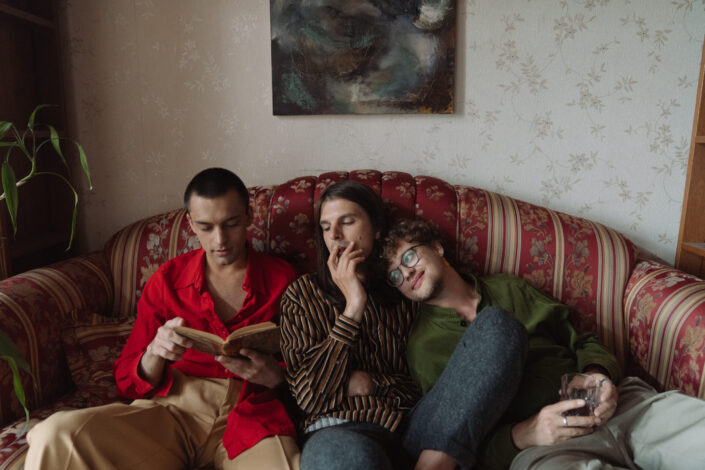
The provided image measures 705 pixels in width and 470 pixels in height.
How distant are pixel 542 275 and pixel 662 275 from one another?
1.29 ft

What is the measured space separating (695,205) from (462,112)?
3.28 ft

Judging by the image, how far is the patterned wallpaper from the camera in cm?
190

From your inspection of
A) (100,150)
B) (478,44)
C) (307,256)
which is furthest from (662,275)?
(100,150)

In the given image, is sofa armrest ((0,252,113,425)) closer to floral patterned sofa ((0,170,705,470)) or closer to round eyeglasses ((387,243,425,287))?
floral patterned sofa ((0,170,705,470))

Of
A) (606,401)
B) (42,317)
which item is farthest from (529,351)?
(42,317)

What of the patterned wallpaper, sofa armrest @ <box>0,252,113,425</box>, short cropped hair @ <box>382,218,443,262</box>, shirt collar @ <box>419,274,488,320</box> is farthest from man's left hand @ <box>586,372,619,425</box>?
sofa armrest @ <box>0,252,113,425</box>

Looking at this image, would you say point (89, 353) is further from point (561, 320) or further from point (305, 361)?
point (561, 320)

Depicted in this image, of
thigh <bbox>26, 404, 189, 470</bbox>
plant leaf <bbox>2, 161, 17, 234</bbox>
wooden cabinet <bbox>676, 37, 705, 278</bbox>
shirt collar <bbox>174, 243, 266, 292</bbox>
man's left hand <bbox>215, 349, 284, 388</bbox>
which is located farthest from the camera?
wooden cabinet <bbox>676, 37, 705, 278</bbox>

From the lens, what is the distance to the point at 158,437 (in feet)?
4.24

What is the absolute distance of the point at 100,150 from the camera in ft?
6.95

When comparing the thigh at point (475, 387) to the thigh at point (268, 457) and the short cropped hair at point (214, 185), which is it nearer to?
the thigh at point (268, 457)

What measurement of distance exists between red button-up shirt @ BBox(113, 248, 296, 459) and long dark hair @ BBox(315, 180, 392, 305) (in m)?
0.16

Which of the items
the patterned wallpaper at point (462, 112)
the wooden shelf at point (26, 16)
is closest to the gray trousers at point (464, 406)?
the patterned wallpaper at point (462, 112)

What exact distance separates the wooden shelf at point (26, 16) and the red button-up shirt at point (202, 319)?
1.12m
